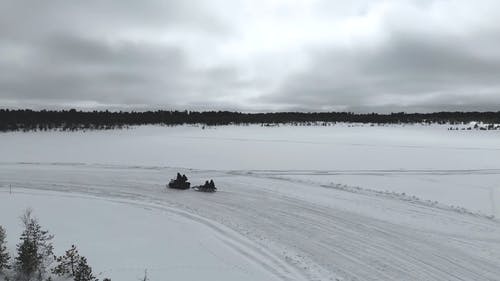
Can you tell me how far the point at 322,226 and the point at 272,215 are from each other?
2322 millimetres

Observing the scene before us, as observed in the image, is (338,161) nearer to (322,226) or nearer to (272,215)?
(272,215)

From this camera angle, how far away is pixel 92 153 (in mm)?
38000

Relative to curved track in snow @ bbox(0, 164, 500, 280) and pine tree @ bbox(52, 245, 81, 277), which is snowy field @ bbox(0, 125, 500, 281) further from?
pine tree @ bbox(52, 245, 81, 277)

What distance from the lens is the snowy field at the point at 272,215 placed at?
38.7ft

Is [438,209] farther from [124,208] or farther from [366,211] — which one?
[124,208]

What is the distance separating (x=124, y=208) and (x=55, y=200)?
12.0 feet

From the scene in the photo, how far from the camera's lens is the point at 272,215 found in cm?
1739

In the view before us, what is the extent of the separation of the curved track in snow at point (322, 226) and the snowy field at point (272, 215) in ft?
0.16

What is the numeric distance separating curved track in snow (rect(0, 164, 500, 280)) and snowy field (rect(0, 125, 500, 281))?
5 cm

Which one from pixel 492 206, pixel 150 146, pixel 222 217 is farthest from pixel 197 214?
pixel 150 146

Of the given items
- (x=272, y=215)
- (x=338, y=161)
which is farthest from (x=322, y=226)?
(x=338, y=161)

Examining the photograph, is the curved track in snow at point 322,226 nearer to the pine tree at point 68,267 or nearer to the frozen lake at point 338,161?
the frozen lake at point 338,161

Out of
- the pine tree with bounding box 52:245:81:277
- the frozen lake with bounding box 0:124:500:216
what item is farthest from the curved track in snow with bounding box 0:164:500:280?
the pine tree with bounding box 52:245:81:277

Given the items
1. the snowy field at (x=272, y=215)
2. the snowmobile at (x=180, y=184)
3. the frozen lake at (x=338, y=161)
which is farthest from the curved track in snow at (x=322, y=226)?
the frozen lake at (x=338, y=161)
